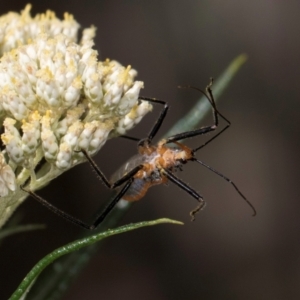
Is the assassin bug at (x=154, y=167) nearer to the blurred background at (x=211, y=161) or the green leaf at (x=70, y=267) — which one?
the green leaf at (x=70, y=267)

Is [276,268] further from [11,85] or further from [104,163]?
[11,85]

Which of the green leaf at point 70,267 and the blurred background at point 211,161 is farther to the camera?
the blurred background at point 211,161

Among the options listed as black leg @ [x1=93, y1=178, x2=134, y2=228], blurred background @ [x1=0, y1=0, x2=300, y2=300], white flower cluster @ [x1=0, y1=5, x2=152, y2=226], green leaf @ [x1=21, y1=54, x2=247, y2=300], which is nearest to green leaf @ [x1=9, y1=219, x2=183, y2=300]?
white flower cluster @ [x1=0, y1=5, x2=152, y2=226]

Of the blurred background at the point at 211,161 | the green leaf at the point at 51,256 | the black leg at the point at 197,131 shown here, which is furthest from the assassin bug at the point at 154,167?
the blurred background at the point at 211,161

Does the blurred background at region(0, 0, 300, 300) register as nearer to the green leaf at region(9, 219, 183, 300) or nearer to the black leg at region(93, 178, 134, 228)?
the black leg at region(93, 178, 134, 228)

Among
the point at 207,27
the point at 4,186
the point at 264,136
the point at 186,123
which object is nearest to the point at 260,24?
the point at 207,27

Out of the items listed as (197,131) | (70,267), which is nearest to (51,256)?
(70,267)

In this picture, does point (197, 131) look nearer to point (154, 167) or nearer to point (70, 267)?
point (154, 167)
